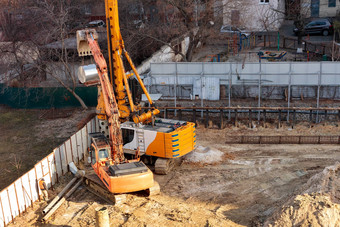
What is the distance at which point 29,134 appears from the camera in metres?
25.2

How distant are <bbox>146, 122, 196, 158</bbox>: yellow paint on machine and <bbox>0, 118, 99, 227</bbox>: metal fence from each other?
12.6 feet

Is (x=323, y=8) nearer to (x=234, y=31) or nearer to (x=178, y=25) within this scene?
(x=234, y=31)

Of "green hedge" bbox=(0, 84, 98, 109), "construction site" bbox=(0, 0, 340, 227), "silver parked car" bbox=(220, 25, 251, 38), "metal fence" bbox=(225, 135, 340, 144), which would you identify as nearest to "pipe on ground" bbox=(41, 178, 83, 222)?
"construction site" bbox=(0, 0, 340, 227)

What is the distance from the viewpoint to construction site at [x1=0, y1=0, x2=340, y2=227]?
49.6 ft

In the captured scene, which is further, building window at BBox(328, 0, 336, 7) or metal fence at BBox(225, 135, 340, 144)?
building window at BBox(328, 0, 336, 7)

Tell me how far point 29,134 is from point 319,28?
28.3 meters

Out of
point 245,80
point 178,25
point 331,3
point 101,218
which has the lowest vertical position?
point 101,218

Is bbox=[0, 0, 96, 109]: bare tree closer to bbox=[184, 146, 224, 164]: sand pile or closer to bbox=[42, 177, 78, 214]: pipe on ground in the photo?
bbox=[42, 177, 78, 214]: pipe on ground

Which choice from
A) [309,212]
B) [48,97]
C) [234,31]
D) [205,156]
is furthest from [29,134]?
[234,31]

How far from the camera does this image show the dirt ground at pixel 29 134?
67.7 feet

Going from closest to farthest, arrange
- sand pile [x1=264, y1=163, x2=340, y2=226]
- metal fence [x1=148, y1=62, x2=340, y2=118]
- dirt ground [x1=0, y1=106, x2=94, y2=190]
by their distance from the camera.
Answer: sand pile [x1=264, y1=163, x2=340, y2=226]
dirt ground [x1=0, y1=106, x2=94, y2=190]
metal fence [x1=148, y1=62, x2=340, y2=118]

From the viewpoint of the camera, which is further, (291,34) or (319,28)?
(291,34)

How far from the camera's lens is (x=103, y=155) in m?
17.1

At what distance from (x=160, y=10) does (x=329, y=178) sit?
926 inches
